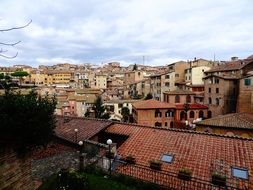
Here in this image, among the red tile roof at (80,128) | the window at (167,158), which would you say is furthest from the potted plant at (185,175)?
the red tile roof at (80,128)

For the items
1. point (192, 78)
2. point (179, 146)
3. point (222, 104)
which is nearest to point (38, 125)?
point (179, 146)

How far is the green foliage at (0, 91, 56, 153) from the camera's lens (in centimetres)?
1059

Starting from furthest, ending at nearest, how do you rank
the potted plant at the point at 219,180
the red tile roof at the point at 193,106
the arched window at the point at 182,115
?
the red tile roof at the point at 193,106 → the arched window at the point at 182,115 → the potted plant at the point at 219,180

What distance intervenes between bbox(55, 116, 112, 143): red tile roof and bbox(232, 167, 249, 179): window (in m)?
10.9

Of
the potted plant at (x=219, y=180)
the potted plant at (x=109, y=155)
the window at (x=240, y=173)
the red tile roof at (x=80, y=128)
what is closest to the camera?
the potted plant at (x=219, y=180)

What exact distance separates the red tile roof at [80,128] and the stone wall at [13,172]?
7.83 meters

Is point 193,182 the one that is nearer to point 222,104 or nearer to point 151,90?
point 222,104

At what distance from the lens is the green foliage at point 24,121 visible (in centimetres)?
1059

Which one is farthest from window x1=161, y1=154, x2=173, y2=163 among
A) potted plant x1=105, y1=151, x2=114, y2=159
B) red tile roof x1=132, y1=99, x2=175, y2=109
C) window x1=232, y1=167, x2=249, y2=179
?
red tile roof x1=132, y1=99, x2=175, y2=109

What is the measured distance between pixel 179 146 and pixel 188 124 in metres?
30.9

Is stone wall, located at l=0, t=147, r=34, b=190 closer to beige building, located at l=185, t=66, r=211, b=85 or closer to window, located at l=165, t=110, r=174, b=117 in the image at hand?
window, located at l=165, t=110, r=174, b=117

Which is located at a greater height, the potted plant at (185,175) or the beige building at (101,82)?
the beige building at (101,82)

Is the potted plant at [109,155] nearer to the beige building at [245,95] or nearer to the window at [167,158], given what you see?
the window at [167,158]

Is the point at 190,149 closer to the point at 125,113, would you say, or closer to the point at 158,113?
the point at 158,113
